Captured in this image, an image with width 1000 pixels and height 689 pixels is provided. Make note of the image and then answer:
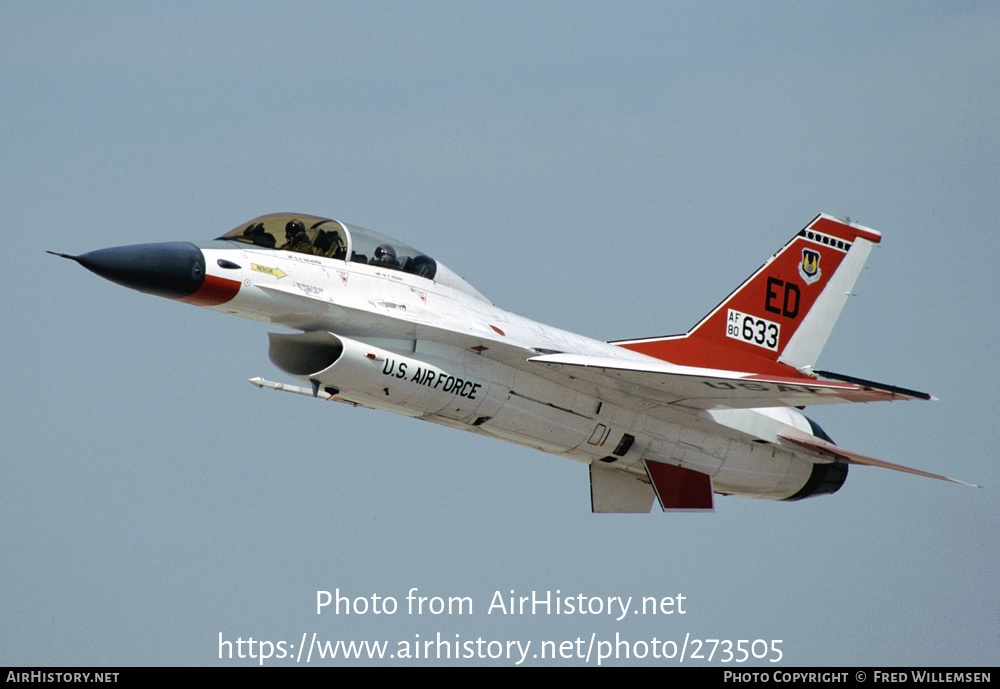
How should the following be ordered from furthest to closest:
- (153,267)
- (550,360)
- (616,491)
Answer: (616,491), (550,360), (153,267)

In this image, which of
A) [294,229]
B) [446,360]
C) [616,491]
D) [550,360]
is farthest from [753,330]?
[294,229]

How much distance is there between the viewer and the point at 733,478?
1855cm

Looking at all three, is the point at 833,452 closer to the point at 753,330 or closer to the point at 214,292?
the point at 753,330

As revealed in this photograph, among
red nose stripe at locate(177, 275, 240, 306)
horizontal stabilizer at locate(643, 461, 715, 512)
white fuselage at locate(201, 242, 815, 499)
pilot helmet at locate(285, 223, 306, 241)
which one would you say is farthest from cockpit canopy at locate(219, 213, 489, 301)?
horizontal stabilizer at locate(643, 461, 715, 512)

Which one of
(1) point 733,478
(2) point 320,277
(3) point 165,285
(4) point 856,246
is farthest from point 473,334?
(4) point 856,246

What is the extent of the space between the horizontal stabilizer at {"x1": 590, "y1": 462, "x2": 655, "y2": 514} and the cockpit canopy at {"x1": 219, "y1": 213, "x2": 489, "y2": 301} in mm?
4242

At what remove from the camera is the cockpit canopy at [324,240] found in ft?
49.9

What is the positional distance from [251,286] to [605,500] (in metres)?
6.20

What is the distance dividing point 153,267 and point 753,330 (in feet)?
29.8

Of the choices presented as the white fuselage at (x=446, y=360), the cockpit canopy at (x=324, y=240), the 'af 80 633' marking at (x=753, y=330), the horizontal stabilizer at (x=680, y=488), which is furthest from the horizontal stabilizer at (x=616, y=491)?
the cockpit canopy at (x=324, y=240)

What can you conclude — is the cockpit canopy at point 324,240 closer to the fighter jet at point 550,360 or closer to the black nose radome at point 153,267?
the fighter jet at point 550,360

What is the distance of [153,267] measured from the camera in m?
14.1

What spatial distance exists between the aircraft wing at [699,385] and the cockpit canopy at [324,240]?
78.8 inches
